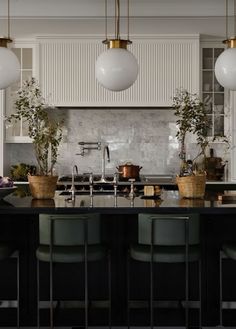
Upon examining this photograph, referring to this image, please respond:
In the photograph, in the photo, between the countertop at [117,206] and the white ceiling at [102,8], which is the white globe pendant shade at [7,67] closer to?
the countertop at [117,206]

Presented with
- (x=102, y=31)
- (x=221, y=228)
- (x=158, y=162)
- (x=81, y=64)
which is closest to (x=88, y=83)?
(x=81, y=64)

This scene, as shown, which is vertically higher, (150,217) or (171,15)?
(171,15)

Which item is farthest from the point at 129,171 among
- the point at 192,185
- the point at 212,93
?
the point at 192,185

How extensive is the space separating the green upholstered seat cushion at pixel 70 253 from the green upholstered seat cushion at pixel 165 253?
216 mm

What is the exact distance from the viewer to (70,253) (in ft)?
10.9

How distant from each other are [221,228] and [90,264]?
97cm

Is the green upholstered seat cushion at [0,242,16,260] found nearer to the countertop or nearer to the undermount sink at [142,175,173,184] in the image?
the countertop

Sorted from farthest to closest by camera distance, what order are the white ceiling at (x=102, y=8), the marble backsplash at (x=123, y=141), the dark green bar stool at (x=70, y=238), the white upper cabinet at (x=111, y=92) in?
1. the marble backsplash at (x=123, y=141)
2. the white upper cabinet at (x=111, y=92)
3. the white ceiling at (x=102, y=8)
4. the dark green bar stool at (x=70, y=238)

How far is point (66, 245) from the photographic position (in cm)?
337

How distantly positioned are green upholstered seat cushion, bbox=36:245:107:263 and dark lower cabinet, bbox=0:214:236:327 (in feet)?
1.16

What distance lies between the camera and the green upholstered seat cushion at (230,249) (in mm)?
3361

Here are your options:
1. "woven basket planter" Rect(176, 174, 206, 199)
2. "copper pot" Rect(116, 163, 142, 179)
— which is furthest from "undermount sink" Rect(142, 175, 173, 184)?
"woven basket planter" Rect(176, 174, 206, 199)

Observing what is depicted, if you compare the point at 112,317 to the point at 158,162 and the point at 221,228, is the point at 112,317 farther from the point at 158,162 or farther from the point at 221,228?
the point at 158,162

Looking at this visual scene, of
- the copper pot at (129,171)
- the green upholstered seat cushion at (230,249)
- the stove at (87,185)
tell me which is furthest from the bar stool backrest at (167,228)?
the copper pot at (129,171)
